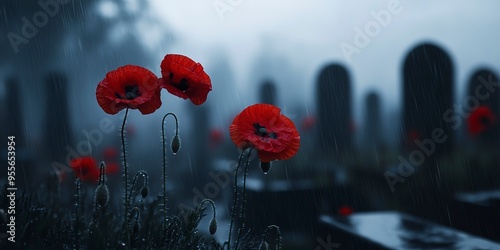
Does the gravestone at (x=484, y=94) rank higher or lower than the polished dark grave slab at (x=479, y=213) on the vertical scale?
higher

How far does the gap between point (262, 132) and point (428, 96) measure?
224 inches

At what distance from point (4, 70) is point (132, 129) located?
2.67 meters

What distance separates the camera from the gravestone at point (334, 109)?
8.59m

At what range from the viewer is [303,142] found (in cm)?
1016

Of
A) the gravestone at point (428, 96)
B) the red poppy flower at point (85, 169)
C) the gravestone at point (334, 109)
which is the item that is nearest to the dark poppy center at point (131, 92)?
the red poppy flower at point (85, 169)

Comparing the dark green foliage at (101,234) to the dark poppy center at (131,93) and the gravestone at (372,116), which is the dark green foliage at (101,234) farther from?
the gravestone at (372,116)

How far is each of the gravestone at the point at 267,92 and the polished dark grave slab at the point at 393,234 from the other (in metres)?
5.45

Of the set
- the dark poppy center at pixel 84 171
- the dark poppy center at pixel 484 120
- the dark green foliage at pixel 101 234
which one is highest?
the dark poppy center at pixel 484 120

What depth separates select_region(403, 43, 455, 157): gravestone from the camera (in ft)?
22.6
